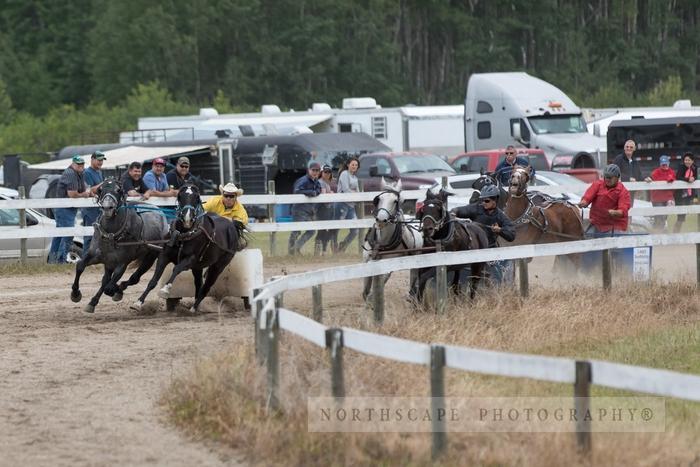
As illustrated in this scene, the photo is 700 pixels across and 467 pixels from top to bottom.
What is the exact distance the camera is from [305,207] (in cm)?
2502

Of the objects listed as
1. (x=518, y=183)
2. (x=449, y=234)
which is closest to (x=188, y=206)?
(x=449, y=234)

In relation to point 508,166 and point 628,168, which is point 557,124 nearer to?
point 628,168

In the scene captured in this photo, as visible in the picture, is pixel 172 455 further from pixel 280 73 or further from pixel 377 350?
pixel 280 73

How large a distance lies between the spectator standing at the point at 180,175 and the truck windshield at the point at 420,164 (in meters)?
12.7

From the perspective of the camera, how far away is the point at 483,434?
880 cm

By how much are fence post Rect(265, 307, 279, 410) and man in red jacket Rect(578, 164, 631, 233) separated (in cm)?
909

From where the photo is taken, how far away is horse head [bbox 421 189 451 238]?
1496 cm

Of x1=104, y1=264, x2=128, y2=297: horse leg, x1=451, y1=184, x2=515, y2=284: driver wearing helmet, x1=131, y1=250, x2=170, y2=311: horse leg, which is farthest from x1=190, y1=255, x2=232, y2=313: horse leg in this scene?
x1=451, y1=184, x2=515, y2=284: driver wearing helmet

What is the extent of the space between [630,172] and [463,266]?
11.9 metres

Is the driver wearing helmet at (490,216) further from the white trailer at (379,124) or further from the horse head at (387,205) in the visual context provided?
the white trailer at (379,124)

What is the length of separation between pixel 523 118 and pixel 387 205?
26327 millimetres

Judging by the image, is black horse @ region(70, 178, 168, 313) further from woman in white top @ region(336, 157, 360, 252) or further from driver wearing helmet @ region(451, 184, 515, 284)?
woman in white top @ region(336, 157, 360, 252)

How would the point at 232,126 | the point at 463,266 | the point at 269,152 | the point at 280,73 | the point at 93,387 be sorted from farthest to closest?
the point at 280,73 → the point at 232,126 → the point at 269,152 → the point at 463,266 → the point at 93,387

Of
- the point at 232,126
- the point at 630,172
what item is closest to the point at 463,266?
the point at 630,172
